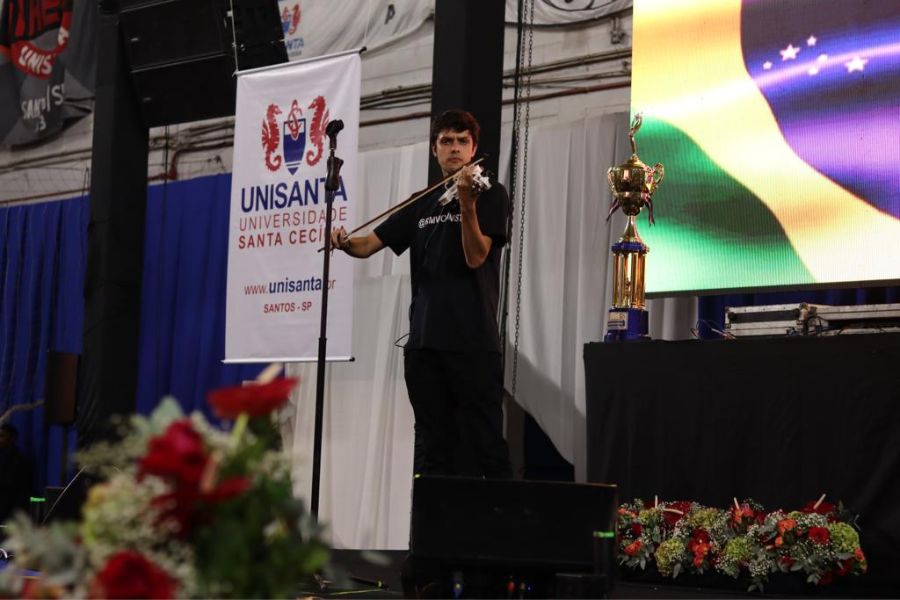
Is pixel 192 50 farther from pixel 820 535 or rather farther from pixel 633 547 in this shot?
pixel 820 535

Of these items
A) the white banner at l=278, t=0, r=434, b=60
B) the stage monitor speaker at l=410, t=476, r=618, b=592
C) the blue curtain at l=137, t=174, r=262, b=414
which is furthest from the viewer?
the blue curtain at l=137, t=174, r=262, b=414

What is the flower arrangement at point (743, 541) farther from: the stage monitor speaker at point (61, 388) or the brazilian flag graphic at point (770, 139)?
the stage monitor speaker at point (61, 388)

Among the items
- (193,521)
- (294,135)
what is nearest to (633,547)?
(294,135)

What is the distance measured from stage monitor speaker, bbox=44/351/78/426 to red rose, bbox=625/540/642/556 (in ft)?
12.7

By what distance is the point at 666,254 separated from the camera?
15.1ft

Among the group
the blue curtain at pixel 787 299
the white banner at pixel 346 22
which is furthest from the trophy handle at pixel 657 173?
the white banner at pixel 346 22

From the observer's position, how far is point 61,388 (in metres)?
6.81

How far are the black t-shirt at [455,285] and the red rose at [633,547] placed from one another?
73 cm

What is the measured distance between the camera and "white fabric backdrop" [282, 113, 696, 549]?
567cm

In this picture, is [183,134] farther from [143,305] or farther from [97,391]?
[97,391]

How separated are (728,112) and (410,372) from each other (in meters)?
1.71

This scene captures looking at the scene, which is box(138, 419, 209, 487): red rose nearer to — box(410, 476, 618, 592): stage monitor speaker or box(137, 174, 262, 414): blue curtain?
box(410, 476, 618, 592): stage monitor speaker

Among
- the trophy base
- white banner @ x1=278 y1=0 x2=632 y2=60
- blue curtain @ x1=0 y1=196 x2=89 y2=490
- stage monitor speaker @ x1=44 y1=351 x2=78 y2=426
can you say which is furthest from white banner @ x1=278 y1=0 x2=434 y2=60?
the trophy base

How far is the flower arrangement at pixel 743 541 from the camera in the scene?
11.2ft
